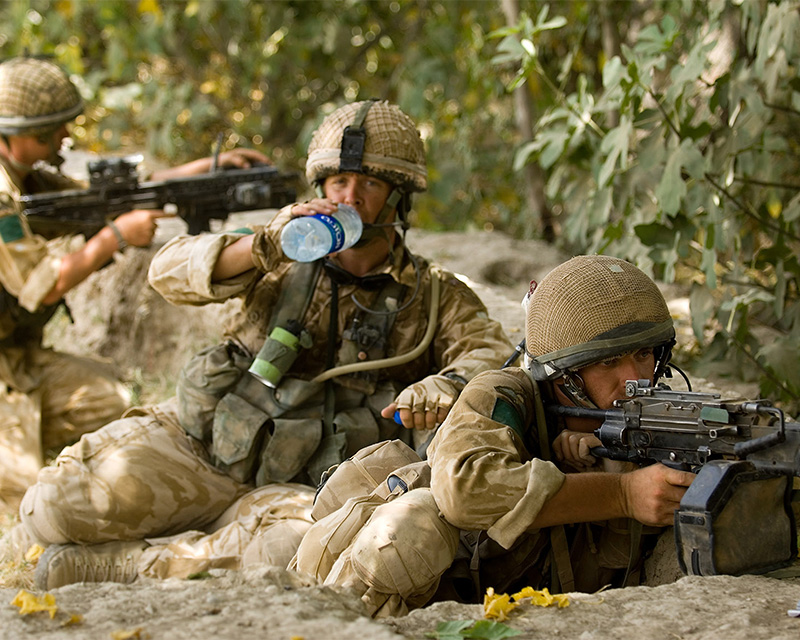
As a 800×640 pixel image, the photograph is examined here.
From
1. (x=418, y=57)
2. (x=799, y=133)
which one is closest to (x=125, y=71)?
(x=418, y=57)

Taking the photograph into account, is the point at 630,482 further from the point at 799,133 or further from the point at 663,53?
the point at 799,133

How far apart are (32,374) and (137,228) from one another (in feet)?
3.72

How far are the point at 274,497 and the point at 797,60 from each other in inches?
130

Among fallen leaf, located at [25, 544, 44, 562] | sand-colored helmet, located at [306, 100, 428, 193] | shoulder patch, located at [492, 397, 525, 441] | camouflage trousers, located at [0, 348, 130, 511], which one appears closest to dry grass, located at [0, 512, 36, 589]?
fallen leaf, located at [25, 544, 44, 562]

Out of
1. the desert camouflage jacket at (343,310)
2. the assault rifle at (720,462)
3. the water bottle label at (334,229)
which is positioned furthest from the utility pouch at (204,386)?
the assault rifle at (720,462)

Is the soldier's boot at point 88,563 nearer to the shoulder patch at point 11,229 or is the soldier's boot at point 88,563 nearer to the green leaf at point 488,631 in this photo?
the green leaf at point 488,631

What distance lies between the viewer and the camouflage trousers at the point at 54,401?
5.40 m

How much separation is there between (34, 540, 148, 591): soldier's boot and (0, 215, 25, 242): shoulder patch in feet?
6.94

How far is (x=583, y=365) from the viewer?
269cm

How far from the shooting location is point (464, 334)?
12.8 feet

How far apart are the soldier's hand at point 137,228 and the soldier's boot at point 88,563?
2.11m

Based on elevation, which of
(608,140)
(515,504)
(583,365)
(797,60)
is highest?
(797,60)

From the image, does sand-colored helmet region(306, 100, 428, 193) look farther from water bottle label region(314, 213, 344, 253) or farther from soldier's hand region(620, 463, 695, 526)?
soldier's hand region(620, 463, 695, 526)

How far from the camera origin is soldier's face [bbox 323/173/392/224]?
389cm
